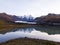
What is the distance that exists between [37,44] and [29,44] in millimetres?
1586

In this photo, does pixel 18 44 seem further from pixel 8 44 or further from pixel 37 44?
pixel 37 44

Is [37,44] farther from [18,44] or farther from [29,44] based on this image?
[18,44]

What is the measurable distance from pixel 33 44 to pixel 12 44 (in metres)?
4.07

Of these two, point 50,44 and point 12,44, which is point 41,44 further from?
point 12,44

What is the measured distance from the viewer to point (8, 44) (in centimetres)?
2622

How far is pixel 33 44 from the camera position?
87.1 ft

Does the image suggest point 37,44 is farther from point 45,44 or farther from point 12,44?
point 12,44

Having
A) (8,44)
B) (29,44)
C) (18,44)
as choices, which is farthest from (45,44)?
(8,44)

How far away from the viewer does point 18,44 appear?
2644cm

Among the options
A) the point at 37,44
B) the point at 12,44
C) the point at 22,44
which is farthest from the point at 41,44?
the point at 12,44

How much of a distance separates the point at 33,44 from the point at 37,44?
0.83 m

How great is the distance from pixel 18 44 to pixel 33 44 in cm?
291

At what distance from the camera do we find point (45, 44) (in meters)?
26.6

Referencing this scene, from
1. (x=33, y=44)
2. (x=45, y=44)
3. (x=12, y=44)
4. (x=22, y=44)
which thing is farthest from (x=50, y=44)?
(x=12, y=44)
